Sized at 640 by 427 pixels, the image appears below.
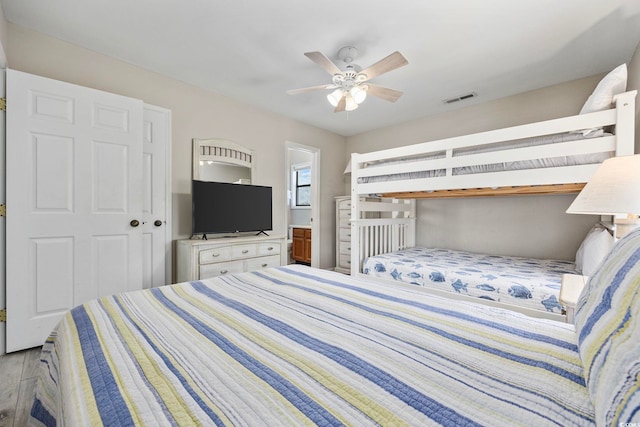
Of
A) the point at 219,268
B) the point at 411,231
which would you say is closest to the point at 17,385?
the point at 219,268

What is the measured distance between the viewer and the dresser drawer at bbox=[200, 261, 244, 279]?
9.32ft

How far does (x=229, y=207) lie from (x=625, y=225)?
3244mm

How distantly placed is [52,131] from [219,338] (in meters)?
2.44

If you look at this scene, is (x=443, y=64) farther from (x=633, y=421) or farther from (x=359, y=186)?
(x=633, y=421)

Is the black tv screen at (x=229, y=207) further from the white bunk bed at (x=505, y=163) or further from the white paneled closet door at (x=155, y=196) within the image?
the white bunk bed at (x=505, y=163)

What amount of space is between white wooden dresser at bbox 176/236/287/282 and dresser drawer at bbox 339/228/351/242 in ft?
4.42

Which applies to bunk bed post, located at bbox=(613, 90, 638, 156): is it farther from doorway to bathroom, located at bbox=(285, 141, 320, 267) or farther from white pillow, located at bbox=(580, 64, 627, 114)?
doorway to bathroom, located at bbox=(285, 141, 320, 267)

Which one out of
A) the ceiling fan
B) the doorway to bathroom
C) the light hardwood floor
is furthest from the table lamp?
the doorway to bathroom

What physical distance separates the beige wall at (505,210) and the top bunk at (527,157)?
0.86m

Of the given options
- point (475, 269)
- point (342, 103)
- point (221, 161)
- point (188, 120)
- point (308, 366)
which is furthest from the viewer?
point (221, 161)

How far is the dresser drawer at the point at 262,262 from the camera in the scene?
10.6 ft

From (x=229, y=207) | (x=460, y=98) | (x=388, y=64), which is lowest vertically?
(x=229, y=207)

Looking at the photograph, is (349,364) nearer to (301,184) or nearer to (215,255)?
(215,255)

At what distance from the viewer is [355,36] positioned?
88.1 inches
